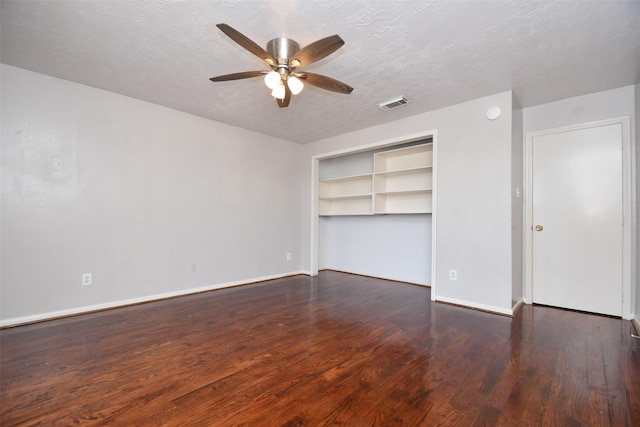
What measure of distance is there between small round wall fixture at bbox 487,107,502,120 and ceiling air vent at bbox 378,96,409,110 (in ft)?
2.99

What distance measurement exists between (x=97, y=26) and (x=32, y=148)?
1.55 meters

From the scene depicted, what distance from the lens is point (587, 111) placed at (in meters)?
3.18

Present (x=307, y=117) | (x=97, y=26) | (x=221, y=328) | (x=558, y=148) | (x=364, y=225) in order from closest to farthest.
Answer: (x=97, y=26) → (x=221, y=328) → (x=558, y=148) → (x=307, y=117) → (x=364, y=225)

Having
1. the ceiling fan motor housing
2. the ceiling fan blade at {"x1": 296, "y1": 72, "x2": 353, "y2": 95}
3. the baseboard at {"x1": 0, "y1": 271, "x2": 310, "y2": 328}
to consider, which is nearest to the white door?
the ceiling fan blade at {"x1": 296, "y1": 72, "x2": 353, "y2": 95}

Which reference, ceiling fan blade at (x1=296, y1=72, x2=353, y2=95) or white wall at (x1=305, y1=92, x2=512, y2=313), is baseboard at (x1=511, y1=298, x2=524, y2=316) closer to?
white wall at (x1=305, y1=92, x2=512, y2=313)

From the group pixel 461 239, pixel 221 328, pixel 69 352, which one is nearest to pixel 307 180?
pixel 461 239

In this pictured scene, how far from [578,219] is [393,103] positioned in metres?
2.51

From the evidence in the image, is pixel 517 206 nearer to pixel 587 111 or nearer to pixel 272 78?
pixel 587 111

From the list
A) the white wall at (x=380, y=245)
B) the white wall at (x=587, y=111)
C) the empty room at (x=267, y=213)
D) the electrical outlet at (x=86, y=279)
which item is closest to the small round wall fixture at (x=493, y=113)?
the empty room at (x=267, y=213)

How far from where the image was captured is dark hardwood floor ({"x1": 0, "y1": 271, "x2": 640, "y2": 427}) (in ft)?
4.93

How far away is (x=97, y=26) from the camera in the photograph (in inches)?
83.4

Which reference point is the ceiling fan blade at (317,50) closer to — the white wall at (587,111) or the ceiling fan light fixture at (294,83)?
the ceiling fan light fixture at (294,83)

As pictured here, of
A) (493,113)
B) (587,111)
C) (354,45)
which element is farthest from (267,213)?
(587,111)

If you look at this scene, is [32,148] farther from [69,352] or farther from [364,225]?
[364,225]
